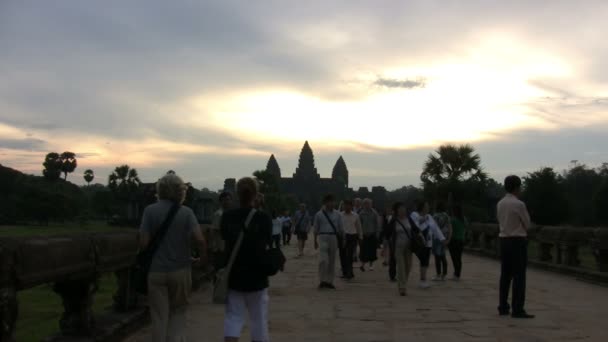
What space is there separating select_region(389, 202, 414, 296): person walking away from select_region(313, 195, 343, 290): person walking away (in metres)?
1.23

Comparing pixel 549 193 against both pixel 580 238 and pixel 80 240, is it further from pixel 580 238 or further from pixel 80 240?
pixel 80 240

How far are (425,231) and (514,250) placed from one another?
14.8 feet

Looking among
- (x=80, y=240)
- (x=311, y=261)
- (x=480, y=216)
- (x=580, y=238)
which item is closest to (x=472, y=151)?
(x=480, y=216)

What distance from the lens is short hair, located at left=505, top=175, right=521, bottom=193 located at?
962 centimetres

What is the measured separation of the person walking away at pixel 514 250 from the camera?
30.3 feet

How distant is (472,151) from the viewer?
50969 millimetres

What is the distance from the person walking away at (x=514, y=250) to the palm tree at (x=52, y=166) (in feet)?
419

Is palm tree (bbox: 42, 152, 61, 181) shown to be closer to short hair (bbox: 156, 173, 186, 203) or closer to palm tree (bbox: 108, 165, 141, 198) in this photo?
palm tree (bbox: 108, 165, 141, 198)

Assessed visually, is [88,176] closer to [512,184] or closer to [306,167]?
[306,167]

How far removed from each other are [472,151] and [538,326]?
1716 inches

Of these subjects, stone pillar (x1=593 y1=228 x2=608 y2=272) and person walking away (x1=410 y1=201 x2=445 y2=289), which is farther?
stone pillar (x1=593 y1=228 x2=608 y2=272)

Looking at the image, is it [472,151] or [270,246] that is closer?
[270,246]

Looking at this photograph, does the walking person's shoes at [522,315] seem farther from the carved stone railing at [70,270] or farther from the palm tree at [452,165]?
the palm tree at [452,165]

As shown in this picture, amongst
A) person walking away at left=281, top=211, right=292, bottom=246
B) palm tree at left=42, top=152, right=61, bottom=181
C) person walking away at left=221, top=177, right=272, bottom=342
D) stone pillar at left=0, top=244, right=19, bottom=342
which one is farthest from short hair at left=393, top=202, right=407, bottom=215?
palm tree at left=42, top=152, right=61, bottom=181
